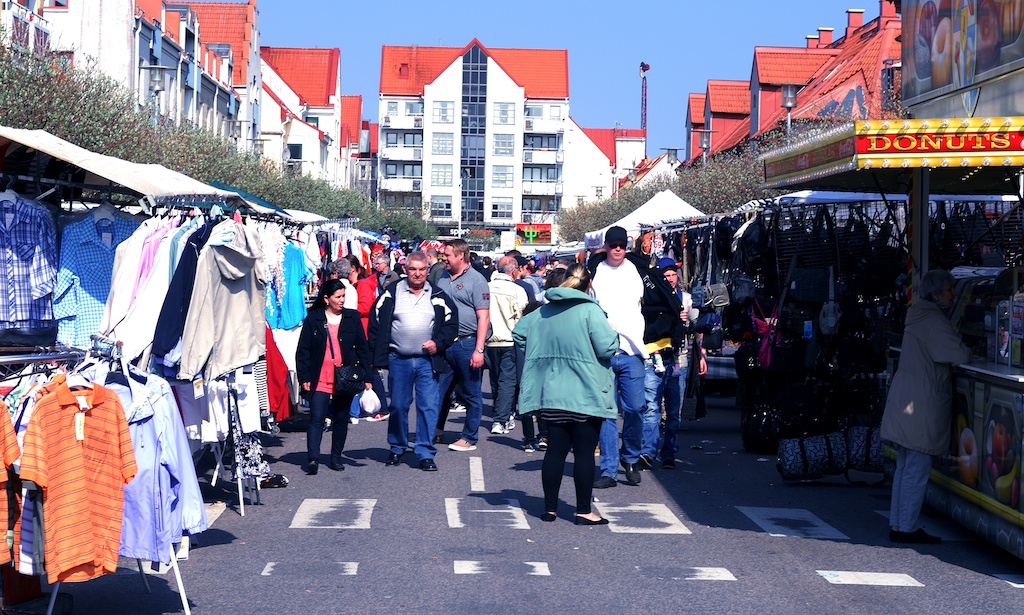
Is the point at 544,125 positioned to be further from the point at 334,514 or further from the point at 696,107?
the point at 334,514

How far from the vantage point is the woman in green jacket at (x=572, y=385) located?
9.19 metres

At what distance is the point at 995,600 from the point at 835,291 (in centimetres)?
611

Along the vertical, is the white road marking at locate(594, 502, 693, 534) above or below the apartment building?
below

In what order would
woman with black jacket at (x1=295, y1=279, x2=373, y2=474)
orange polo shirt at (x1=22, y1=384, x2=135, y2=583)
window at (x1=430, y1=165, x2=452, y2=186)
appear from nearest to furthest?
1. orange polo shirt at (x1=22, y1=384, x2=135, y2=583)
2. woman with black jacket at (x1=295, y1=279, x2=373, y2=474)
3. window at (x1=430, y1=165, x2=452, y2=186)

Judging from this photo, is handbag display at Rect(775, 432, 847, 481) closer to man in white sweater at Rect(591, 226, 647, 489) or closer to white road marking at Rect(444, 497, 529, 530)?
man in white sweater at Rect(591, 226, 647, 489)

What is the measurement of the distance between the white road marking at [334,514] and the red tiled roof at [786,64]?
156ft

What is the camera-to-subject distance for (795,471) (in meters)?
11.1

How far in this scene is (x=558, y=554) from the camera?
819 centimetres

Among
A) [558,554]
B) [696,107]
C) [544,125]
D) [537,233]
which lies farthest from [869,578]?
[544,125]

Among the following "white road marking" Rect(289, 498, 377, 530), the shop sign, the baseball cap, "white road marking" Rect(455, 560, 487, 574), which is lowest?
"white road marking" Rect(455, 560, 487, 574)

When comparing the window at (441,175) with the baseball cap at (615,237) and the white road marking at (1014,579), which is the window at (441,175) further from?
the white road marking at (1014,579)

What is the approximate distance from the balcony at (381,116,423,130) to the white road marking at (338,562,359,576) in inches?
3866

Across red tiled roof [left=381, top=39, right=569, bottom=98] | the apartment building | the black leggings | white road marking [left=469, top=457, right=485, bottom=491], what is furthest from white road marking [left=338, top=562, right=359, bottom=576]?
red tiled roof [left=381, top=39, right=569, bottom=98]

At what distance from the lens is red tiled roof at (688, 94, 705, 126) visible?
74000 mm
